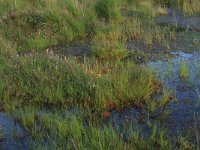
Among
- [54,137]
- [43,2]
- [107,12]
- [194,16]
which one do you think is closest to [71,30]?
[107,12]

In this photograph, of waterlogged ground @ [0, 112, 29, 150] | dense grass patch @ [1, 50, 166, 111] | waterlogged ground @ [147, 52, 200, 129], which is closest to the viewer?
waterlogged ground @ [0, 112, 29, 150]

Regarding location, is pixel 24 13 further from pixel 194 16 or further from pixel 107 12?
pixel 194 16

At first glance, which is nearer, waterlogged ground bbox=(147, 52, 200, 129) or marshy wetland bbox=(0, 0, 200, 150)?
marshy wetland bbox=(0, 0, 200, 150)

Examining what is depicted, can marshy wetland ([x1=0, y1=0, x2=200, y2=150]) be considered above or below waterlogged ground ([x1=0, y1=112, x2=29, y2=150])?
above

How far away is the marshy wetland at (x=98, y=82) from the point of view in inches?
266

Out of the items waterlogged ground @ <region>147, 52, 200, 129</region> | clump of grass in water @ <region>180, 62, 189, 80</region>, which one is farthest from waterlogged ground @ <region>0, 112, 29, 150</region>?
clump of grass in water @ <region>180, 62, 189, 80</region>

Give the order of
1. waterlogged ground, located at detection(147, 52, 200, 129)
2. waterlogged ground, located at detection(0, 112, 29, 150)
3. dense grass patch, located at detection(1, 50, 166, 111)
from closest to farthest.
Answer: waterlogged ground, located at detection(0, 112, 29, 150) < waterlogged ground, located at detection(147, 52, 200, 129) < dense grass patch, located at detection(1, 50, 166, 111)

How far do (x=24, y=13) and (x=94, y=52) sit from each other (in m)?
3.92

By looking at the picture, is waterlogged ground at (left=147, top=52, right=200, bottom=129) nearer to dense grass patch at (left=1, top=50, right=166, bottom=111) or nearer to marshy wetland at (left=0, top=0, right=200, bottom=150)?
marshy wetland at (left=0, top=0, right=200, bottom=150)

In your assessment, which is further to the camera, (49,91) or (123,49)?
(123,49)

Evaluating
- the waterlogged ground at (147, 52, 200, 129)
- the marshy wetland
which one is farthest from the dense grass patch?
the waterlogged ground at (147, 52, 200, 129)

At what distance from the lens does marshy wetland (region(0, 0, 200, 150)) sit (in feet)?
22.2

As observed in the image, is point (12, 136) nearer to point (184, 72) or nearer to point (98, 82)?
point (98, 82)

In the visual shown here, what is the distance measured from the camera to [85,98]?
8.17 metres
